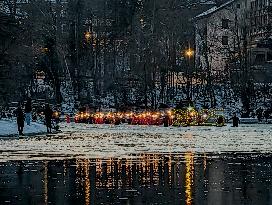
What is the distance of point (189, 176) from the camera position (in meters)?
18.3

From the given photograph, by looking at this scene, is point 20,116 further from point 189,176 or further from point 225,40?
point 225,40

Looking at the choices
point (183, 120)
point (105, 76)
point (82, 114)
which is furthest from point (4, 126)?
point (105, 76)

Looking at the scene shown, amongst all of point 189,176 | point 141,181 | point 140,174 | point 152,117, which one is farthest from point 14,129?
point 141,181

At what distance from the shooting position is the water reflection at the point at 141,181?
45.5 ft

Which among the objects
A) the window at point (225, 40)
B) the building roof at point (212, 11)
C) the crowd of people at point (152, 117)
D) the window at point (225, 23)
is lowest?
the crowd of people at point (152, 117)

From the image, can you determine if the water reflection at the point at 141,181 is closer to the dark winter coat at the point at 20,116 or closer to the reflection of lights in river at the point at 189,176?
the reflection of lights in river at the point at 189,176

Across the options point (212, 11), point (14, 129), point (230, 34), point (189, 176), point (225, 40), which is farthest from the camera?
point (225, 40)

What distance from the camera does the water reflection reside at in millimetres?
13875

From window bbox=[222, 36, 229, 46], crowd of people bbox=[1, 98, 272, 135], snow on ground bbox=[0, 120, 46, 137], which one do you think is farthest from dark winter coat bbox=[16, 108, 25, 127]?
window bbox=[222, 36, 229, 46]

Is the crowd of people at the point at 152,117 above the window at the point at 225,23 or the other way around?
the other way around

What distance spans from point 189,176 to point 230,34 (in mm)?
92200

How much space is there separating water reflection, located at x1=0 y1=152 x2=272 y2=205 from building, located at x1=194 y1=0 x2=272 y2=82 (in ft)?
247

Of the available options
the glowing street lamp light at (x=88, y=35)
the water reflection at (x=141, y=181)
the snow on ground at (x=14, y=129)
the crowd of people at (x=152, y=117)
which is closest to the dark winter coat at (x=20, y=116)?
the snow on ground at (x=14, y=129)

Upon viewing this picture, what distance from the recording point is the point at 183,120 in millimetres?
63125
